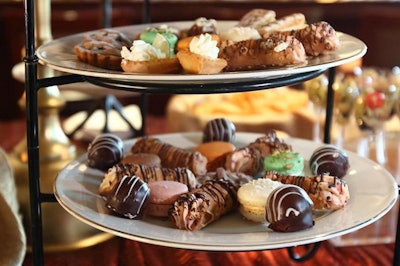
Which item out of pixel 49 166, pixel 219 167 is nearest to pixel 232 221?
pixel 219 167

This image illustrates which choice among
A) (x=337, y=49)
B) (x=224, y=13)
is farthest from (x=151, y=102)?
(x=337, y=49)

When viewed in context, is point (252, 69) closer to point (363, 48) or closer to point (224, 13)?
point (363, 48)

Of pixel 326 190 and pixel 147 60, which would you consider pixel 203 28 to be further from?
pixel 326 190

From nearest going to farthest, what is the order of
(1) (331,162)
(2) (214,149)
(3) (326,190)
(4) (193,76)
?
1. (4) (193,76)
2. (3) (326,190)
3. (1) (331,162)
4. (2) (214,149)

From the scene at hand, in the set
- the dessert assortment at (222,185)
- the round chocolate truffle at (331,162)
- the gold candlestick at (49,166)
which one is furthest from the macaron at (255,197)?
the gold candlestick at (49,166)

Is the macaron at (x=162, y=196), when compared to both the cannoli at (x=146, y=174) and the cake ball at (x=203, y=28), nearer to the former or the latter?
the cannoli at (x=146, y=174)
